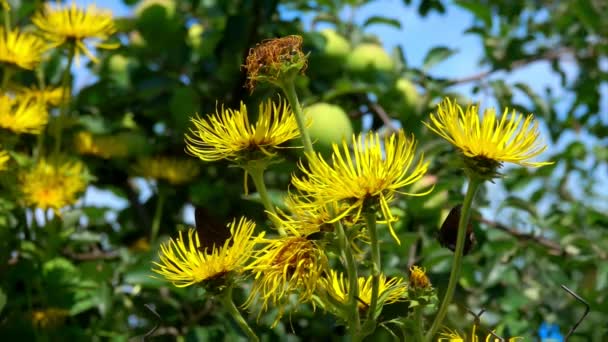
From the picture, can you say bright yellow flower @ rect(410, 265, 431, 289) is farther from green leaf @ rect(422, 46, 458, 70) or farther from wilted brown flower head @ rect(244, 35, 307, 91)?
green leaf @ rect(422, 46, 458, 70)

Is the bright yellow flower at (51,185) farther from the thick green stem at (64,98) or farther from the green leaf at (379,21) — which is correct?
the green leaf at (379,21)

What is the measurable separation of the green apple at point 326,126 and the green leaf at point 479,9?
712 mm

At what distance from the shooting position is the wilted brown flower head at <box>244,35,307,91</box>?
702 millimetres

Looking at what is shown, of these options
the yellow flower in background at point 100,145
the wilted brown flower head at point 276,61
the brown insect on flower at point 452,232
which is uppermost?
the wilted brown flower head at point 276,61

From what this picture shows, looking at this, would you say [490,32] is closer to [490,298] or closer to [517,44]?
[517,44]

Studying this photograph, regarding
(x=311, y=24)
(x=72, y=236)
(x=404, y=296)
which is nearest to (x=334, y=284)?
(x=404, y=296)

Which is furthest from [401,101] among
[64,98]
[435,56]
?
[64,98]

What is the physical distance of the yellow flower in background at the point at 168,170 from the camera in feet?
5.47

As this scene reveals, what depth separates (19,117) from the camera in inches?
46.9

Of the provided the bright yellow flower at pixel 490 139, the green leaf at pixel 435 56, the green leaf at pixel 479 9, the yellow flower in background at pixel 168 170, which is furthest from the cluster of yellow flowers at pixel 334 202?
the green leaf at pixel 479 9

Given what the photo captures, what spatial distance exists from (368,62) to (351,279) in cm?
125

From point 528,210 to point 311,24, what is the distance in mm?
734

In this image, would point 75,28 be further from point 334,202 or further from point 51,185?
point 334,202

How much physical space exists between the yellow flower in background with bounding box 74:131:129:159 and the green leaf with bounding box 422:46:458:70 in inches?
30.1
